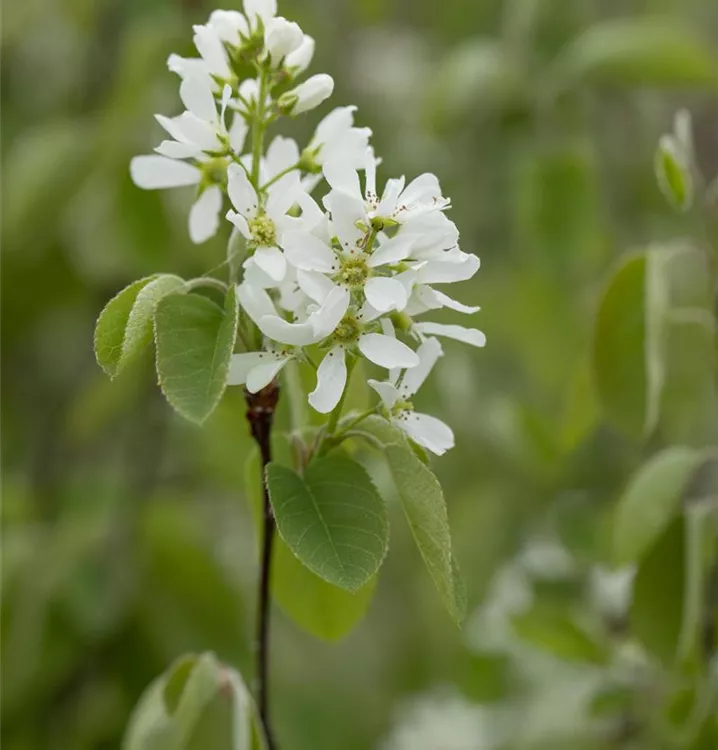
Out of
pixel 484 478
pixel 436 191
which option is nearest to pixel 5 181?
pixel 484 478

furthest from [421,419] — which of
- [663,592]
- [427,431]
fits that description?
[663,592]

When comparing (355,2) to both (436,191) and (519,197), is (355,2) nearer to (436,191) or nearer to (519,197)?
(519,197)

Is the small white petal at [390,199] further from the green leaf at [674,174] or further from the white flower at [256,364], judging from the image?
the green leaf at [674,174]

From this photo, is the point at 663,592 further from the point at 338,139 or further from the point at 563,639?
the point at 338,139

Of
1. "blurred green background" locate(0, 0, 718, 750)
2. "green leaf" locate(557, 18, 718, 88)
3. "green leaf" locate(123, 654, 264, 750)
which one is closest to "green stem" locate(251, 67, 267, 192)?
"green leaf" locate(123, 654, 264, 750)

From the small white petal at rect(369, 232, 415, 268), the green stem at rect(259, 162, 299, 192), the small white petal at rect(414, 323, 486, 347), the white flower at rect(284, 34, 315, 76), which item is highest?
the white flower at rect(284, 34, 315, 76)

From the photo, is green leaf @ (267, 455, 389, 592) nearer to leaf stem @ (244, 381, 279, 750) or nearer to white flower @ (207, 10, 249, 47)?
leaf stem @ (244, 381, 279, 750)
